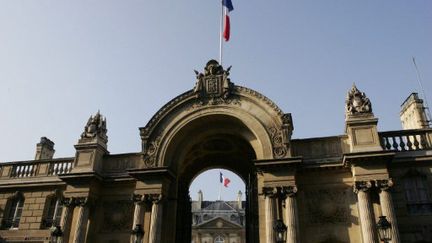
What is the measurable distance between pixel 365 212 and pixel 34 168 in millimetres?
22819

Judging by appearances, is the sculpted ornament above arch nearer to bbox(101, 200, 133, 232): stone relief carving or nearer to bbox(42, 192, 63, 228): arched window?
bbox(101, 200, 133, 232): stone relief carving

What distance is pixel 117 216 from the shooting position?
995 inches

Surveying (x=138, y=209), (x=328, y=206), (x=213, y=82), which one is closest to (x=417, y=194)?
(x=328, y=206)

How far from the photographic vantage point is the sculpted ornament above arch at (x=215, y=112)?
24050mm

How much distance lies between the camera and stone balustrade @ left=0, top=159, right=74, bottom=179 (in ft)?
91.9

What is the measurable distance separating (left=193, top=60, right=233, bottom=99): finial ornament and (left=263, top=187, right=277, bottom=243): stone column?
701 cm

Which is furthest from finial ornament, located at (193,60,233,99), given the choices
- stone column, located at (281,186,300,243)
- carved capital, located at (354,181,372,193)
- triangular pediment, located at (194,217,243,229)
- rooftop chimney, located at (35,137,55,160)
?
triangular pediment, located at (194,217,243,229)

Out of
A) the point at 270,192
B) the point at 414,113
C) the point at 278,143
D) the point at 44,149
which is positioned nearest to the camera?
the point at 270,192

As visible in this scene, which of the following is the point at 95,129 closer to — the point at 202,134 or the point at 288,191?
the point at 202,134

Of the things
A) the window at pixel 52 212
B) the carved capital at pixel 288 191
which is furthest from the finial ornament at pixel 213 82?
the window at pixel 52 212

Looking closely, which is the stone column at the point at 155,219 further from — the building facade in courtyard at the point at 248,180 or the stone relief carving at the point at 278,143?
the stone relief carving at the point at 278,143

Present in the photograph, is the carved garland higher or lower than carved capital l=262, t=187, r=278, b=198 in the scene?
higher

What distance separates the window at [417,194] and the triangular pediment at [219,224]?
206 feet

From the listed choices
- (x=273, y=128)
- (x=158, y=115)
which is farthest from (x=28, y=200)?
(x=273, y=128)
